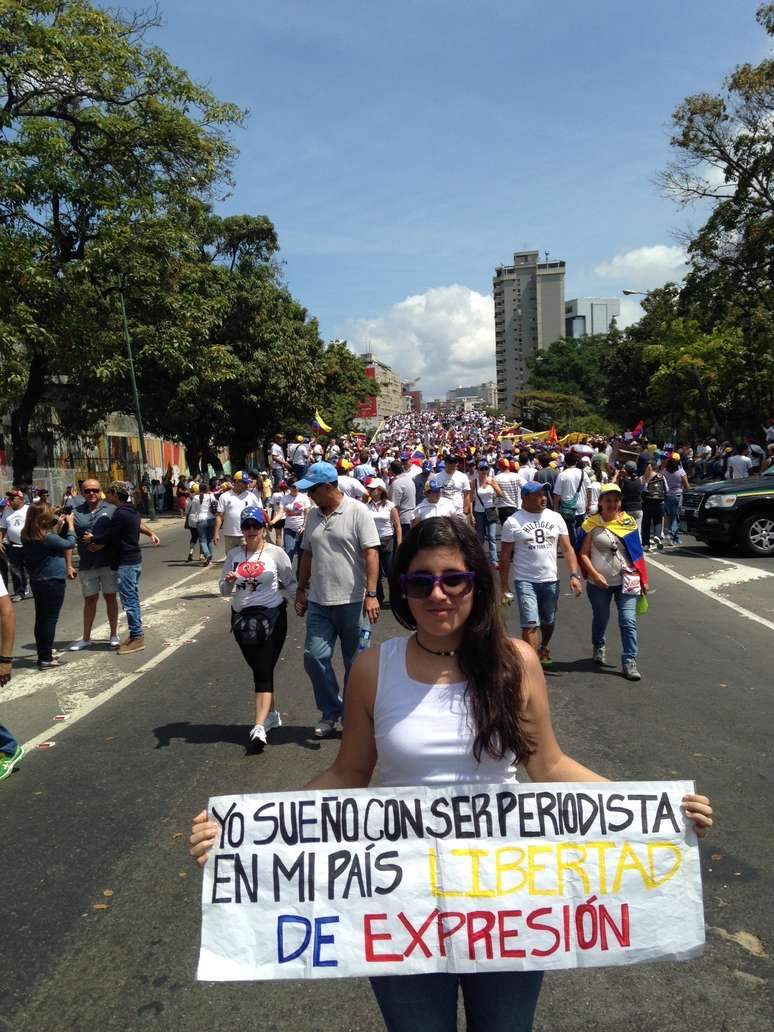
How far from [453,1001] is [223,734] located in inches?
169

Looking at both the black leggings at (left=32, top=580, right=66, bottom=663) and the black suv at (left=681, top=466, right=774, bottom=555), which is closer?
the black leggings at (left=32, top=580, right=66, bottom=663)

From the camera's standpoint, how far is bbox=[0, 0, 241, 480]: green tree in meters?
17.3

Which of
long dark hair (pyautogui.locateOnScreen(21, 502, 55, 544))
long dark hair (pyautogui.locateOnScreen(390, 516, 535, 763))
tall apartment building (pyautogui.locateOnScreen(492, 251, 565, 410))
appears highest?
tall apartment building (pyautogui.locateOnScreen(492, 251, 565, 410))

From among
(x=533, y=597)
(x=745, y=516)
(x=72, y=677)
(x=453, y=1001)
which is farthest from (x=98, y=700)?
(x=745, y=516)

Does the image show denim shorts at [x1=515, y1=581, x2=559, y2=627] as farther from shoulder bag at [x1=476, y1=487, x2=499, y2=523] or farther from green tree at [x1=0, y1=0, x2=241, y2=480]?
green tree at [x1=0, y1=0, x2=241, y2=480]

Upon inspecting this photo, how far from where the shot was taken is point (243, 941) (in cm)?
216

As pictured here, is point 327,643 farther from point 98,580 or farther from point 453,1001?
point 98,580

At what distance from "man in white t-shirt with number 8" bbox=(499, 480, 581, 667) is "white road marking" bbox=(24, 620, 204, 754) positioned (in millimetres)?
3668

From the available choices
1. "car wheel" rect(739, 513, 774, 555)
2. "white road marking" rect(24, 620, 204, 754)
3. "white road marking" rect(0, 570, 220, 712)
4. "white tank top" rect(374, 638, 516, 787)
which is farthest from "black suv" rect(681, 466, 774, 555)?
"white tank top" rect(374, 638, 516, 787)

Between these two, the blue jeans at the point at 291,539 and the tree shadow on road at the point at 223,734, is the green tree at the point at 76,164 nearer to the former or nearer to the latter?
the blue jeans at the point at 291,539

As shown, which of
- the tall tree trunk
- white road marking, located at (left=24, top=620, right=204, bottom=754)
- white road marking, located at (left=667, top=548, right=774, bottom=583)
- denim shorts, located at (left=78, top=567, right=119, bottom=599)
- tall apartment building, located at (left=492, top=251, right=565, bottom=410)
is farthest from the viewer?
tall apartment building, located at (left=492, top=251, right=565, bottom=410)

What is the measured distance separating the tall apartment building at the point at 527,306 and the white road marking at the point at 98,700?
6934 inches

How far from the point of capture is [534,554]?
24.6 feet

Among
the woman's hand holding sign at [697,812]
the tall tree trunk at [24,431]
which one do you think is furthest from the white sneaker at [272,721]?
the tall tree trunk at [24,431]
